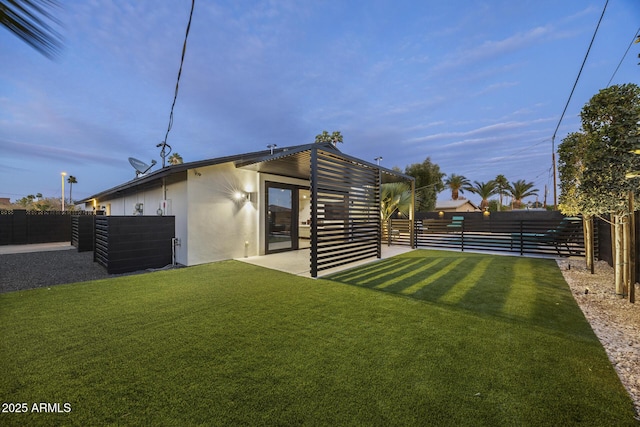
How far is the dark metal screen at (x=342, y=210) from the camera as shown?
5611 mm

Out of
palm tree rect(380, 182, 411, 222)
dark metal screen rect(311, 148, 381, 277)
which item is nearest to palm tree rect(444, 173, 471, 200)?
palm tree rect(380, 182, 411, 222)

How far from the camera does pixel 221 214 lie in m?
7.44

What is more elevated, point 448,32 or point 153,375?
point 448,32

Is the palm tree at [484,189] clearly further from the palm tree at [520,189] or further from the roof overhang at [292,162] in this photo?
the roof overhang at [292,162]

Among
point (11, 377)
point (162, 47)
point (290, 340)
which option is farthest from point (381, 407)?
point (162, 47)

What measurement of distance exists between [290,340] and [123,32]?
16.2 feet

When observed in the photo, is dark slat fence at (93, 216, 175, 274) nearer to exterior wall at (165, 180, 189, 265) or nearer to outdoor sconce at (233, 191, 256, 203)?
exterior wall at (165, 180, 189, 265)

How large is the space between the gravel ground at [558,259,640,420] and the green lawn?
120 millimetres

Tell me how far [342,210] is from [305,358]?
471 centimetres

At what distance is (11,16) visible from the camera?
0.43 m

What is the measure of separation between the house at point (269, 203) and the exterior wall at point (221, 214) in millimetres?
25

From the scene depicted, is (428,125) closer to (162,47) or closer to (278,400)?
(162,47)

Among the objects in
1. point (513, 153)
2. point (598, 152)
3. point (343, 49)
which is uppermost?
point (343, 49)

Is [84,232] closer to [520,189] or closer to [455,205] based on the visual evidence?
[455,205]
